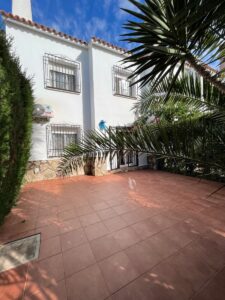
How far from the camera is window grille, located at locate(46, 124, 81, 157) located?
7.59 meters

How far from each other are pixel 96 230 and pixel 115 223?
48 centimetres

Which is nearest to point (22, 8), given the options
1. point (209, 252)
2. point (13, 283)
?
point (13, 283)

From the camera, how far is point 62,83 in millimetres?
8109

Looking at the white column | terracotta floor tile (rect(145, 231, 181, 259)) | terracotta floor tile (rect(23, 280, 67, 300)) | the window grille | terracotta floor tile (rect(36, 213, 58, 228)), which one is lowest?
terracotta floor tile (rect(23, 280, 67, 300))

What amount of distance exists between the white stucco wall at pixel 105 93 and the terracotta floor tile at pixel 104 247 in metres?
6.26

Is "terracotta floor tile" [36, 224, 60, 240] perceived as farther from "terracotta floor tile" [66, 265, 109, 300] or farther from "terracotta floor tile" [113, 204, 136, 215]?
"terracotta floor tile" [113, 204, 136, 215]

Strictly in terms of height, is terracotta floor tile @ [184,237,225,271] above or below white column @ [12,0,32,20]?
below

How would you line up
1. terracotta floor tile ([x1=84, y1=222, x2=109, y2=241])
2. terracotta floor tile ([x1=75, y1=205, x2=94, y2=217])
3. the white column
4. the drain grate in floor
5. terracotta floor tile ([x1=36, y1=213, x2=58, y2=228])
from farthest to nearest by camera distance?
the white column < terracotta floor tile ([x1=75, y1=205, x2=94, y2=217]) < terracotta floor tile ([x1=36, y1=213, x2=58, y2=228]) < terracotta floor tile ([x1=84, y1=222, x2=109, y2=241]) < the drain grate in floor

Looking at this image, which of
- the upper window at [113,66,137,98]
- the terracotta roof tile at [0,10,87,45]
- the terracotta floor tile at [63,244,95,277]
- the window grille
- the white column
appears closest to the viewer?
the terracotta floor tile at [63,244,95,277]

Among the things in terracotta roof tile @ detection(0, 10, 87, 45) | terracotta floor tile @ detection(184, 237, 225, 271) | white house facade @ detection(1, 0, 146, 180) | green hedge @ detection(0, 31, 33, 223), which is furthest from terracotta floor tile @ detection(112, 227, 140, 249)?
terracotta roof tile @ detection(0, 10, 87, 45)

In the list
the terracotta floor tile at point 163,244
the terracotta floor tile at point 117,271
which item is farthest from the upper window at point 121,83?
the terracotta floor tile at point 117,271

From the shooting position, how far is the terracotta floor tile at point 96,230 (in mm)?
3029

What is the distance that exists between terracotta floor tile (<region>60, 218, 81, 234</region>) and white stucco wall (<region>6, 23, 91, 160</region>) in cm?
468

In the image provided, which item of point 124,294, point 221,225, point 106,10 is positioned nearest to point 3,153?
point 124,294
